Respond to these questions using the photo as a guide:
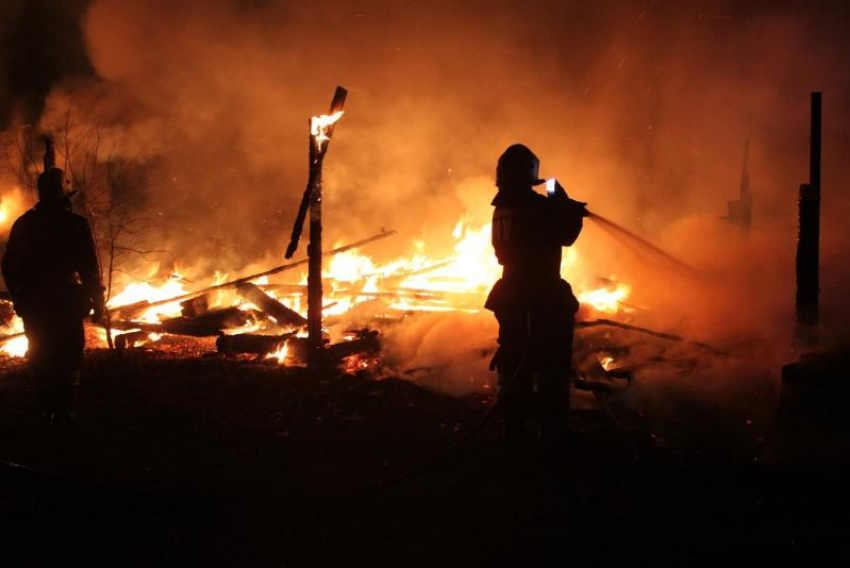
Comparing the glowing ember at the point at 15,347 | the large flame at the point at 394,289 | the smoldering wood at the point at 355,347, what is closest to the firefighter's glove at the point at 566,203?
the smoldering wood at the point at 355,347

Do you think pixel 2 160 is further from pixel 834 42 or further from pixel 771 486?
pixel 834 42

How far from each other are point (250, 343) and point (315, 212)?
2.12m

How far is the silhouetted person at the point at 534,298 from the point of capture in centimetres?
467

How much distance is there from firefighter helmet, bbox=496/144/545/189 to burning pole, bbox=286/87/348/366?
112 inches

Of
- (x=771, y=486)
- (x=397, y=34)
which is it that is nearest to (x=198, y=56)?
(x=397, y=34)

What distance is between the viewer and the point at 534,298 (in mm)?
4723

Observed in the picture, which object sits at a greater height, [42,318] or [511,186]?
[511,186]

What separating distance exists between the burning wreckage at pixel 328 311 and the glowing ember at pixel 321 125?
11 millimetres

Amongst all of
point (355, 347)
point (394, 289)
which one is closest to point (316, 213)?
point (355, 347)

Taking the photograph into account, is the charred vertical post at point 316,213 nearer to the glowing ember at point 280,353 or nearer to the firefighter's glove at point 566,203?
the glowing ember at point 280,353

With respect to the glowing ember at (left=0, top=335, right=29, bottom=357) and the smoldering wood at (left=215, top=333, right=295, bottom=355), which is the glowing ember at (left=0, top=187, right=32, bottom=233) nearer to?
the glowing ember at (left=0, top=335, right=29, bottom=357)

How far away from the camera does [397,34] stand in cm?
1531

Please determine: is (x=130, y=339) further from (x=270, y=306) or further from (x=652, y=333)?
(x=652, y=333)

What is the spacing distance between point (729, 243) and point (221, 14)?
40.2ft
